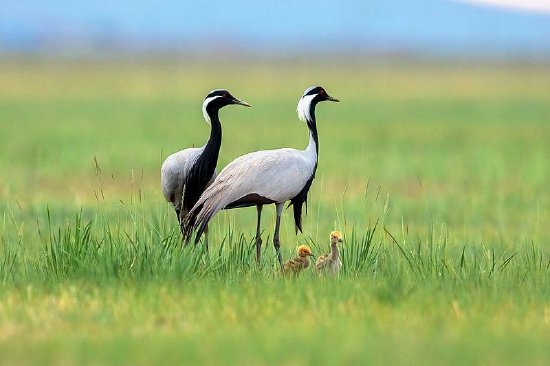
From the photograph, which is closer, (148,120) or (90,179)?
(90,179)

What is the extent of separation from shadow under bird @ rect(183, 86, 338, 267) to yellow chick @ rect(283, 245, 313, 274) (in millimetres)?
332

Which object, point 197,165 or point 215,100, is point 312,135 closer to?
point 215,100

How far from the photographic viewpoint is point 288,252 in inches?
440

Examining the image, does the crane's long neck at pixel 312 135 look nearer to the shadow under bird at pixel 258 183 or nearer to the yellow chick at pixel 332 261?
the shadow under bird at pixel 258 183

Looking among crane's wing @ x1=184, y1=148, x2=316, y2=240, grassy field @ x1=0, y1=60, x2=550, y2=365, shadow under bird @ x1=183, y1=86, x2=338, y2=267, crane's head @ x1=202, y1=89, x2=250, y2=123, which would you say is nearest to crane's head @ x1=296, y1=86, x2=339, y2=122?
shadow under bird @ x1=183, y1=86, x2=338, y2=267

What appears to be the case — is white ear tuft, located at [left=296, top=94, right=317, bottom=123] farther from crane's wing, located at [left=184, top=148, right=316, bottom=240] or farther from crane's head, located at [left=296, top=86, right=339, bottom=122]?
crane's wing, located at [left=184, top=148, right=316, bottom=240]

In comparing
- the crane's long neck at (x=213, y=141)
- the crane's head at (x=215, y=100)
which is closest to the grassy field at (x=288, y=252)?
the crane's long neck at (x=213, y=141)

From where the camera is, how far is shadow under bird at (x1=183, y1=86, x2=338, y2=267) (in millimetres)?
9242

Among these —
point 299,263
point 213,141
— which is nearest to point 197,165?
point 213,141

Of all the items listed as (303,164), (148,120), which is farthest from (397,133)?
(303,164)

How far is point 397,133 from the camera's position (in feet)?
106

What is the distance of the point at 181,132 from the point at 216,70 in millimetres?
58062

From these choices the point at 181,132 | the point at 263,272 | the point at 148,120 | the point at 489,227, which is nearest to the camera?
the point at 263,272

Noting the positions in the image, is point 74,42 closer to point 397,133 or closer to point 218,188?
point 397,133
